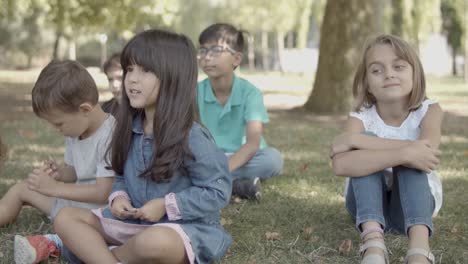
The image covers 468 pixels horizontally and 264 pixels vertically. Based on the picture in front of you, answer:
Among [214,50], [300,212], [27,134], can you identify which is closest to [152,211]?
[300,212]

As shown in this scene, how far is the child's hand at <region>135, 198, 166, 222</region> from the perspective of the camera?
260cm

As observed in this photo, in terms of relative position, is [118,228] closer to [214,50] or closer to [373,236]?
[373,236]

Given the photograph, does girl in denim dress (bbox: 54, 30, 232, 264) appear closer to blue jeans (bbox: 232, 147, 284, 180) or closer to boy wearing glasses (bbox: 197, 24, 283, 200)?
boy wearing glasses (bbox: 197, 24, 283, 200)

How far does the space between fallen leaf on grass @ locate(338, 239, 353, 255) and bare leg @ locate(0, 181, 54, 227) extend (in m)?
1.57

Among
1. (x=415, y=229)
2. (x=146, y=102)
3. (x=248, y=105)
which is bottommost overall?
(x=415, y=229)

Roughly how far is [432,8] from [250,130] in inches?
834

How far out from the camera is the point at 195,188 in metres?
2.67

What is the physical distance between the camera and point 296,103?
1281 centimetres

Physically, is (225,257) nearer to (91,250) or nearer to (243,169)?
(91,250)

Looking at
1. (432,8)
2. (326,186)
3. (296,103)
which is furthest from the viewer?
(432,8)

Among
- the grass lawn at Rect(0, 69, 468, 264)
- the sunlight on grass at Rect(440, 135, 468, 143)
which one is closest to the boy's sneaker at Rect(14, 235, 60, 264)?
the grass lawn at Rect(0, 69, 468, 264)

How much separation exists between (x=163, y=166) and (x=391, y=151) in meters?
1.03

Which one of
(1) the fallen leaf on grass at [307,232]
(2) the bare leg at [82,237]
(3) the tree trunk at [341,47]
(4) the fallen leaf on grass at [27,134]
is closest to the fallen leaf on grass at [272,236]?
(1) the fallen leaf on grass at [307,232]

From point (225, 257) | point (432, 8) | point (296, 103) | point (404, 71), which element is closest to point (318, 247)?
point (225, 257)
